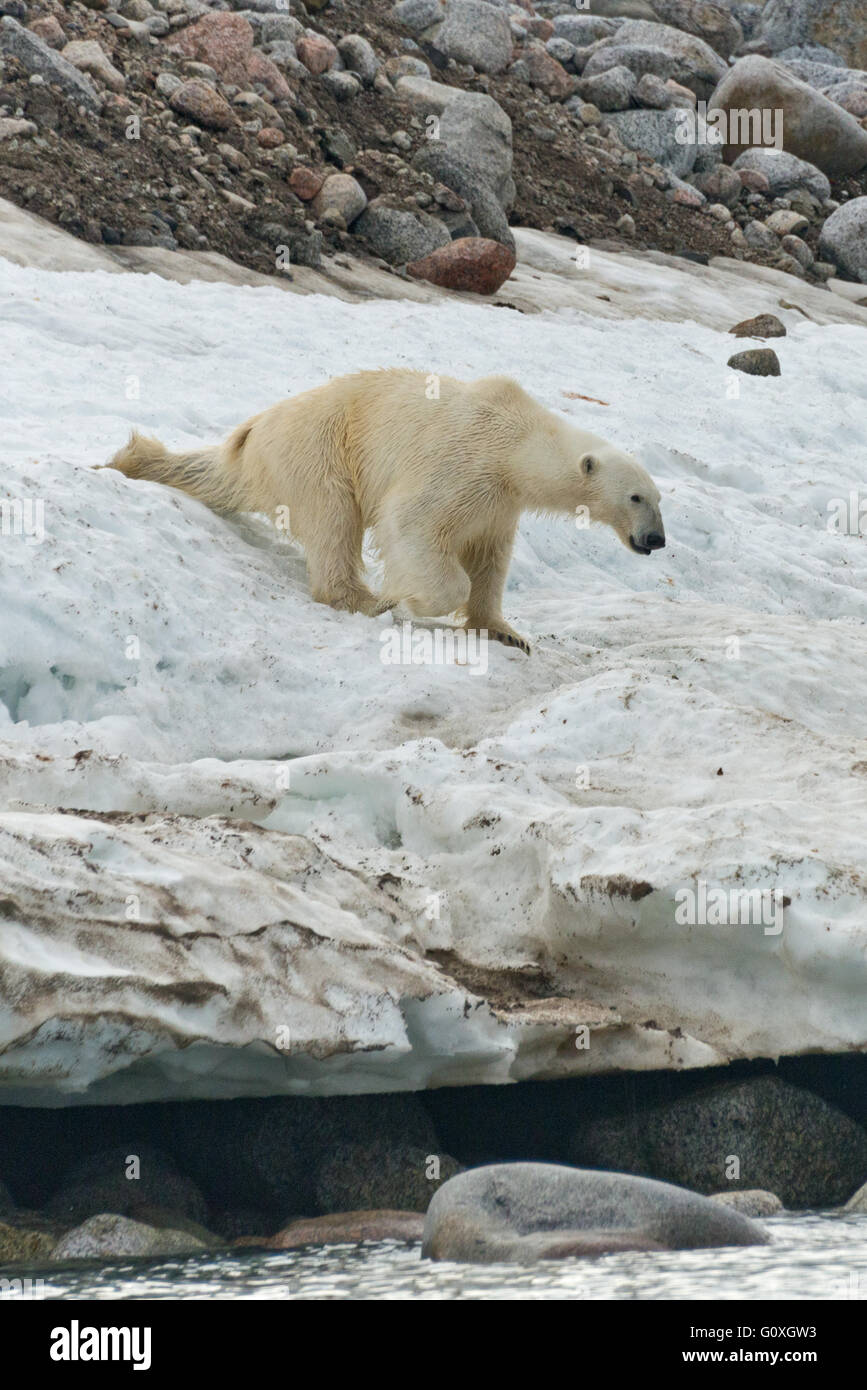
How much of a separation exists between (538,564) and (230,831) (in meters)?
5.13

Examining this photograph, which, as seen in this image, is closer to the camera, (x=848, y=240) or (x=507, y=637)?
(x=507, y=637)

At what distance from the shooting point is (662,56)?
28.6 m

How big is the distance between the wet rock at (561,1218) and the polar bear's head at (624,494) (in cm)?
427

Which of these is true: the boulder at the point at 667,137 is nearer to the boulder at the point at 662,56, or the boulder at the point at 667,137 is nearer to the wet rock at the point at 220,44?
the boulder at the point at 662,56

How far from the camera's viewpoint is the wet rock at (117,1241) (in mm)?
3821

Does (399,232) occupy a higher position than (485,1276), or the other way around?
(399,232)

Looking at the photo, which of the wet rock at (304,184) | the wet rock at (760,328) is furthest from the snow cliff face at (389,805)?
the wet rock at (304,184)

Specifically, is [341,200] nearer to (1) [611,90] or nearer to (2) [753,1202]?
(1) [611,90]

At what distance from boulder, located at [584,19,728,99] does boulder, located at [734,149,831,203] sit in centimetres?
343

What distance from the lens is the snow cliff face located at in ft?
13.8

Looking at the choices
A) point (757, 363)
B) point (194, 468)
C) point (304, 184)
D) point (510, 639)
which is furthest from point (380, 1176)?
point (304, 184)

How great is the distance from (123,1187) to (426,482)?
444cm

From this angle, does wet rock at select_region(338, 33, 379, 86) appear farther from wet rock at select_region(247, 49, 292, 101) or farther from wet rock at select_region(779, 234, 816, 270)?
wet rock at select_region(779, 234, 816, 270)
